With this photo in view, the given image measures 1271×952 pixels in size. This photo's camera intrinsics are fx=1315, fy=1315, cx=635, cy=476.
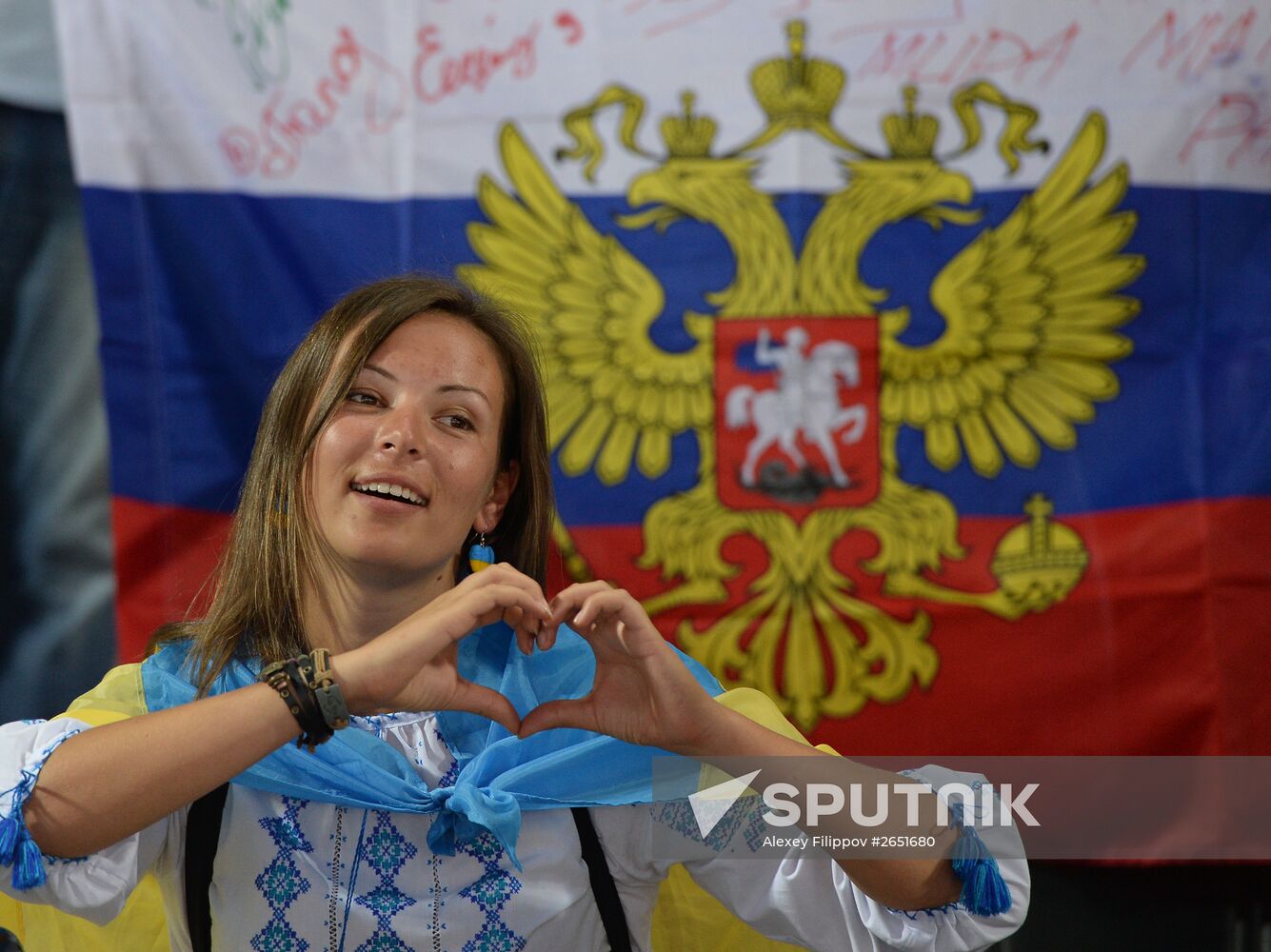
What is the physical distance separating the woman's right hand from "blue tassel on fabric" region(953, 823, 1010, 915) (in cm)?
38

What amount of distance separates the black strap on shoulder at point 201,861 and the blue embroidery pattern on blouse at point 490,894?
205 mm

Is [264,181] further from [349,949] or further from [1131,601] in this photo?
[1131,601]

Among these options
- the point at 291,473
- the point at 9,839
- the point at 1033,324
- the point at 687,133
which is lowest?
the point at 9,839

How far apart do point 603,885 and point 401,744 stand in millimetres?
224

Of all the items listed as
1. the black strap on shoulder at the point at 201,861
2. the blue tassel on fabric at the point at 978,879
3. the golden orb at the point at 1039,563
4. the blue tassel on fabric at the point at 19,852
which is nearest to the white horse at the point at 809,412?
the golden orb at the point at 1039,563

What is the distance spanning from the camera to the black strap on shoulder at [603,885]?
1.14m

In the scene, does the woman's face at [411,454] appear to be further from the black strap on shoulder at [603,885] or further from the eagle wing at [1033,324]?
the eagle wing at [1033,324]

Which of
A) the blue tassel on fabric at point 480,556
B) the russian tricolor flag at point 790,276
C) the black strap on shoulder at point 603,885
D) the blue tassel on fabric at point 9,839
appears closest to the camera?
the blue tassel on fabric at point 9,839

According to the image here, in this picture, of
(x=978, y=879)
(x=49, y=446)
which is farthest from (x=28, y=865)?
(x=49, y=446)

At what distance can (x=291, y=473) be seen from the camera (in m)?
1.21

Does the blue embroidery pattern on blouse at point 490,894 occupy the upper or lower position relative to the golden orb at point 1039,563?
lower

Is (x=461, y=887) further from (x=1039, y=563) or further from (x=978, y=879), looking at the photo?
(x=1039, y=563)

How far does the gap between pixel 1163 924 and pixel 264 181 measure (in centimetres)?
170

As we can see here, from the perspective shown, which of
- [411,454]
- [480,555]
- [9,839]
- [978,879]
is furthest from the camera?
[480,555]
